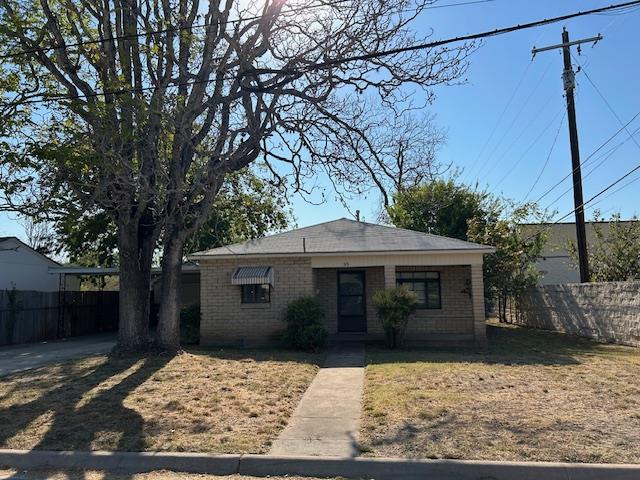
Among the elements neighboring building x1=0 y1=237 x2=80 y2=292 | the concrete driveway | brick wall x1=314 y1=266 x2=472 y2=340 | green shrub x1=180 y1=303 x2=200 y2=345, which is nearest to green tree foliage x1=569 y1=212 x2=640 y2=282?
brick wall x1=314 y1=266 x2=472 y2=340

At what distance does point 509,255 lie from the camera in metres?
20.6

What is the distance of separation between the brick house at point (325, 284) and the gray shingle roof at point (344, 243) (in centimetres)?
3

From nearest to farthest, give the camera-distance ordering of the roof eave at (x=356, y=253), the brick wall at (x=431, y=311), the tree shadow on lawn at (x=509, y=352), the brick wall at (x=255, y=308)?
the tree shadow on lawn at (x=509, y=352), the roof eave at (x=356, y=253), the brick wall at (x=255, y=308), the brick wall at (x=431, y=311)

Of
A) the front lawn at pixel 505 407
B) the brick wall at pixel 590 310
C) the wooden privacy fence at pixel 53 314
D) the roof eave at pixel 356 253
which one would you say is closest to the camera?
the front lawn at pixel 505 407

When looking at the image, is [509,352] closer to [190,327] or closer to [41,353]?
[190,327]

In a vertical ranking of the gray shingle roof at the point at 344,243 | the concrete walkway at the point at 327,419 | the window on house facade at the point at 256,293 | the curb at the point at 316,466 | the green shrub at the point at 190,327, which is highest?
the gray shingle roof at the point at 344,243

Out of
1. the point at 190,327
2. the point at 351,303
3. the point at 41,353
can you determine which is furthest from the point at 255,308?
the point at 41,353

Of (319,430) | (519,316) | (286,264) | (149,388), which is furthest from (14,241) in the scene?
(519,316)

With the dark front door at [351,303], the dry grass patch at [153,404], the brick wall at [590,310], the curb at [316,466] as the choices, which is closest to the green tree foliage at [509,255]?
the brick wall at [590,310]

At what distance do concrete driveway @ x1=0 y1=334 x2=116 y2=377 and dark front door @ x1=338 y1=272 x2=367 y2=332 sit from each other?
23.8ft

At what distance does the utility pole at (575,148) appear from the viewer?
19.2m

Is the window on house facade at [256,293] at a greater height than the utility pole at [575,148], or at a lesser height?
lesser

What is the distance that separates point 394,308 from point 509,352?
3.08 metres

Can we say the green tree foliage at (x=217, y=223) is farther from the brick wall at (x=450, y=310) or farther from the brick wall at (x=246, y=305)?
the brick wall at (x=450, y=310)
